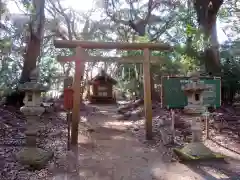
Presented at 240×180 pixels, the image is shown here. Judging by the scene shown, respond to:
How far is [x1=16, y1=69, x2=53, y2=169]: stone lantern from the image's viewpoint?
5.56 metres

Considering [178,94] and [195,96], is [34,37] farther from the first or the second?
[195,96]

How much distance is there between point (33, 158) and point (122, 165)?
74.6 inches

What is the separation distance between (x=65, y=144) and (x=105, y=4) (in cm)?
1332

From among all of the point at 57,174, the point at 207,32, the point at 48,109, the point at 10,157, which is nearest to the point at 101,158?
the point at 57,174

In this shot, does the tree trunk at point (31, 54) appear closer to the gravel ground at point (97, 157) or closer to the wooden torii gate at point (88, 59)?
the gravel ground at point (97, 157)

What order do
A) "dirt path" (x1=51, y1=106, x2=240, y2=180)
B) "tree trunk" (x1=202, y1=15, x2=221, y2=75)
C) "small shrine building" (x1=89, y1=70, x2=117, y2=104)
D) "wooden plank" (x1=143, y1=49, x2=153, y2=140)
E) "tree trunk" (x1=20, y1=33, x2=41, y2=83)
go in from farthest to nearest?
"small shrine building" (x1=89, y1=70, x2=117, y2=104), "tree trunk" (x1=20, y1=33, x2=41, y2=83), "tree trunk" (x1=202, y1=15, x2=221, y2=75), "wooden plank" (x1=143, y1=49, x2=153, y2=140), "dirt path" (x1=51, y1=106, x2=240, y2=180)

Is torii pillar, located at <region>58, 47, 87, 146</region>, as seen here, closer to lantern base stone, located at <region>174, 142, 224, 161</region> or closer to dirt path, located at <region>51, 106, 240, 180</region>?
dirt path, located at <region>51, 106, 240, 180</region>

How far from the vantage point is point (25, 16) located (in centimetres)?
1401

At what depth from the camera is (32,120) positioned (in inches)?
228

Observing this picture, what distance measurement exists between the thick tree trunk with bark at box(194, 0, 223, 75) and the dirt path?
20.1 feet

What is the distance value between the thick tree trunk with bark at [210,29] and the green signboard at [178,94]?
14.6 feet

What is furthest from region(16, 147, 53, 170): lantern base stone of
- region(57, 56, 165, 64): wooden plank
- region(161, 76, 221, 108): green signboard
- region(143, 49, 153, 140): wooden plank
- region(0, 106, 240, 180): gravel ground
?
region(161, 76, 221, 108): green signboard

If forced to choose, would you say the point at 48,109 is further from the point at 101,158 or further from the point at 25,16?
the point at 101,158

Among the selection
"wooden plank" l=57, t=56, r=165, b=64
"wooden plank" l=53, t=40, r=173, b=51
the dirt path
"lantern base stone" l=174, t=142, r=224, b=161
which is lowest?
the dirt path
